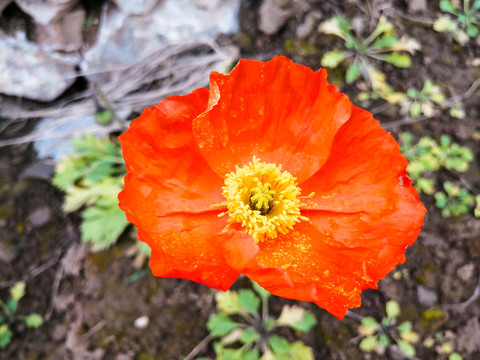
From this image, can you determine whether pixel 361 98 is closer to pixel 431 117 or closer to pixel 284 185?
pixel 431 117

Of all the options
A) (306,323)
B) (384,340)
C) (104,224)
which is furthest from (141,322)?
(384,340)

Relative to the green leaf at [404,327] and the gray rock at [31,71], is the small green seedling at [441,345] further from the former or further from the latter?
the gray rock at [31,71]

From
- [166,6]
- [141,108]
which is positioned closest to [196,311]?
[141,108]

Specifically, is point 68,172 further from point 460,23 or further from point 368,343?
point 460,23

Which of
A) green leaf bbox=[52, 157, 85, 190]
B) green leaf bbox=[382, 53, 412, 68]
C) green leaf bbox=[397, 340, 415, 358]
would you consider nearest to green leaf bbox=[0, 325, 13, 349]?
green leaf bbox=[52, 157, 85, 190]

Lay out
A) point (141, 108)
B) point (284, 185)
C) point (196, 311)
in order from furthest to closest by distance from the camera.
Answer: point (141, 108)
point (196, 311)
point (284, 185)

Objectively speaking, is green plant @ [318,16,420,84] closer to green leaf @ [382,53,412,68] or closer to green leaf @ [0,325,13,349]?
green leaf @ [382,53,412,68]

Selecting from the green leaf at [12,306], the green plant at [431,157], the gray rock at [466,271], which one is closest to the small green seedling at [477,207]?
the green plant at [431,157]
